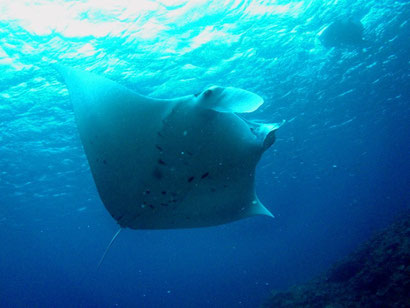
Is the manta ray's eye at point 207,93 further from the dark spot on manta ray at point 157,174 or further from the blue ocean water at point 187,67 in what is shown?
the blue ocean water at point 187,67

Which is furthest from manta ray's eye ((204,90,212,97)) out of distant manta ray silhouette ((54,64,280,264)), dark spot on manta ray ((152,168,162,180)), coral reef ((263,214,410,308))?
coral reef ((263,214,410,308))

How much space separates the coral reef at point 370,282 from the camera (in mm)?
6000

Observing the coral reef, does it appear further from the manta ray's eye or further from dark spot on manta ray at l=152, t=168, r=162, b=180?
the manta ray's eye

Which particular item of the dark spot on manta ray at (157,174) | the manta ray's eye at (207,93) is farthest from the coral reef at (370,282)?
the manta ray's eye at (207,93)

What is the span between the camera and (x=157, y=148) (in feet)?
11.0

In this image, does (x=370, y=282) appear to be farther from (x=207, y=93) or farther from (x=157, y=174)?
(x=207, y=93)

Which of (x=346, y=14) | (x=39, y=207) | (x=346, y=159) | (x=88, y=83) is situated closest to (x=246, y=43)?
(x=346, y=14)

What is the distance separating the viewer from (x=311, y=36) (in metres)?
11.8

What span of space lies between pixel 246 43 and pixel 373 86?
1186 centimetres

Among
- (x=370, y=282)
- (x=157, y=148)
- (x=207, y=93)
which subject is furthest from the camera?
(x=370, y=282)

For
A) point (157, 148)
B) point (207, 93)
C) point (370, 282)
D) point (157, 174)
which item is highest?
point (207, 93)

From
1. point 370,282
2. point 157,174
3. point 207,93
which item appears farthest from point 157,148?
point 370,282

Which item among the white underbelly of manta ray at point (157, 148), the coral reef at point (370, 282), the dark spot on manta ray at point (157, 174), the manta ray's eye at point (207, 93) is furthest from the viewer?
the coral reef at point (370, 282)

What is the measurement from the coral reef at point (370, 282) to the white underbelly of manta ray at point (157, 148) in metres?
4.60
